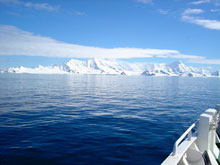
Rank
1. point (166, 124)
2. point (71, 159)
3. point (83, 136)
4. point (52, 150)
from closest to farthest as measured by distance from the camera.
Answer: point (71, 159), point (52, 150), point (83, 136), point (166, 124)

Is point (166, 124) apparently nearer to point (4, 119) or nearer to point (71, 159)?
point (71, 159)

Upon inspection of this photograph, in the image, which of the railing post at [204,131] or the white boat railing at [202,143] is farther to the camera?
the railing post at [204,131]

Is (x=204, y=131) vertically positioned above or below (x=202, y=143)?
above

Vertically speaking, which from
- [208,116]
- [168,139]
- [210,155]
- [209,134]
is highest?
[208,116]

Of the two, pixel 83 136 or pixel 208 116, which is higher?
pixel 208 116

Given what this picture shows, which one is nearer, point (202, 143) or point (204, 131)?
point (204, 131)

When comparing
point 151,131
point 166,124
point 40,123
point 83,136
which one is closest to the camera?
point 83,136

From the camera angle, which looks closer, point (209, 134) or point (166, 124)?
point (209, 134)

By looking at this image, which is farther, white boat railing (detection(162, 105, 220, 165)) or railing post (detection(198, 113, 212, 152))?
railing post (detection(198, 113, 212, 152))

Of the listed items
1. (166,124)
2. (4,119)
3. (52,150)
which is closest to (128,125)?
(166,124)

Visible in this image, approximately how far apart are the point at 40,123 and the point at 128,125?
30.9 ft

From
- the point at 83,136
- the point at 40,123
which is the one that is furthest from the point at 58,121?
the point at 83,136

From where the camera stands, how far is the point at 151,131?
1706cm

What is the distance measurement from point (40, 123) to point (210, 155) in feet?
52.4
